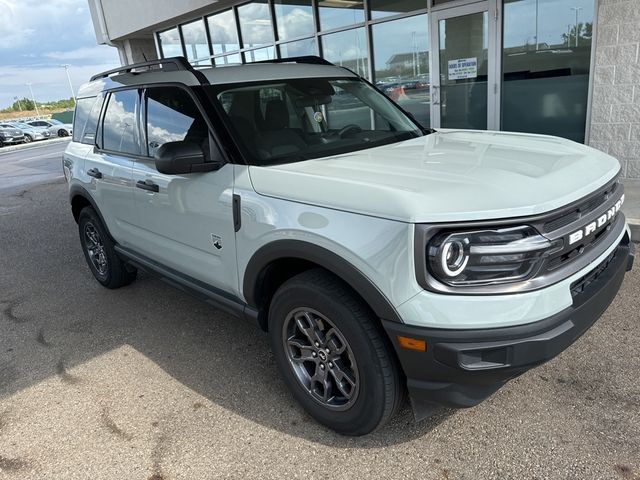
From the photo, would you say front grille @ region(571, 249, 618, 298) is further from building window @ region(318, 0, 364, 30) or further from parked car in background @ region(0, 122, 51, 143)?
parked car in background @ region(0, 122, 51, 143)

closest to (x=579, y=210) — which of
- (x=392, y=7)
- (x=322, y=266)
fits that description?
(x=322, y=266)

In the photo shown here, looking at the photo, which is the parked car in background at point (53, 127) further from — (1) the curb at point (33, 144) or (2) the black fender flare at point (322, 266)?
(2) the black fender flare at point (322, 266)

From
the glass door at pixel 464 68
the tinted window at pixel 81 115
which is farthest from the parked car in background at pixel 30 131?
the tinted window at pixel 81 115

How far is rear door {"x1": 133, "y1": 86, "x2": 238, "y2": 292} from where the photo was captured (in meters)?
2.93

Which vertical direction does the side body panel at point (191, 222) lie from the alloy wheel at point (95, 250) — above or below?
above

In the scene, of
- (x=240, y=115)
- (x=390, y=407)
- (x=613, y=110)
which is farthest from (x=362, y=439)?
(x=613, y=110)

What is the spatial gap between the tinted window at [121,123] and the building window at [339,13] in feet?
19.8

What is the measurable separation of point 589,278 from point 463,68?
6.10 meters

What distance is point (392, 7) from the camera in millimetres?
8414

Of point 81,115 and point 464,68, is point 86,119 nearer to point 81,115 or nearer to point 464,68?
point 81,115

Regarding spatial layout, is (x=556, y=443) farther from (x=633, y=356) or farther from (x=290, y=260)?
(x=290, y=260)

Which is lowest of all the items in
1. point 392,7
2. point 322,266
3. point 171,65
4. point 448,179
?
point 322,266

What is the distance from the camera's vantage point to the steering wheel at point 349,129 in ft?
11.0

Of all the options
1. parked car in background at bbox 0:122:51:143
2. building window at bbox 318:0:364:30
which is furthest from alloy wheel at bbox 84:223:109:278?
parked car in background at bbox 0:122:51:143
